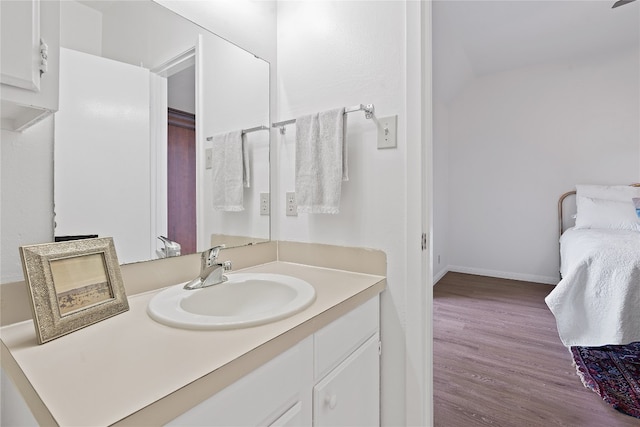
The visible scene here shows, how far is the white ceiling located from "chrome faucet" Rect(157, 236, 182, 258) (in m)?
2.71

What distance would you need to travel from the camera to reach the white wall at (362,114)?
3.83 ft

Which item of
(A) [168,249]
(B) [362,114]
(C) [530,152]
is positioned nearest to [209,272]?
(A) [168,249]

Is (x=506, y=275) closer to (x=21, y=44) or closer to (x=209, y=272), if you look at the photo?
(x=209, y=272)

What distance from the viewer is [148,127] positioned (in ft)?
3.41

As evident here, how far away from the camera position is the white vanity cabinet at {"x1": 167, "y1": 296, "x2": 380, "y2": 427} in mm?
597

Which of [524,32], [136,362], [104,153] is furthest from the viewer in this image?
[524,32]

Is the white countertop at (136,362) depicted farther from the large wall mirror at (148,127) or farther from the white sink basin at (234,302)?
the large wall mirror at (148,127)

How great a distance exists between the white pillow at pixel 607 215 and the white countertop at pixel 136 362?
142 inches

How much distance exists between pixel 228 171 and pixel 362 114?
1.97 ft

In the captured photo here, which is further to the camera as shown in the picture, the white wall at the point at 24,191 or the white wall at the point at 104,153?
the white wall at the point at 104,153

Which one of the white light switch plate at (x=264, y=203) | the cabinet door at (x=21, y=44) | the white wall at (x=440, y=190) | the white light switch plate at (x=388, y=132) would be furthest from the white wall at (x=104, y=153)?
the white wall at (x=440, y=190)

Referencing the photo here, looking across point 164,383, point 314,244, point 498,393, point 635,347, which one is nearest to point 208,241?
point 314,244

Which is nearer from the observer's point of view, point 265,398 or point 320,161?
point 265,398

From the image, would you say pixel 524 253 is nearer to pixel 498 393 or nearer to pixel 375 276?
pixel 498 393
